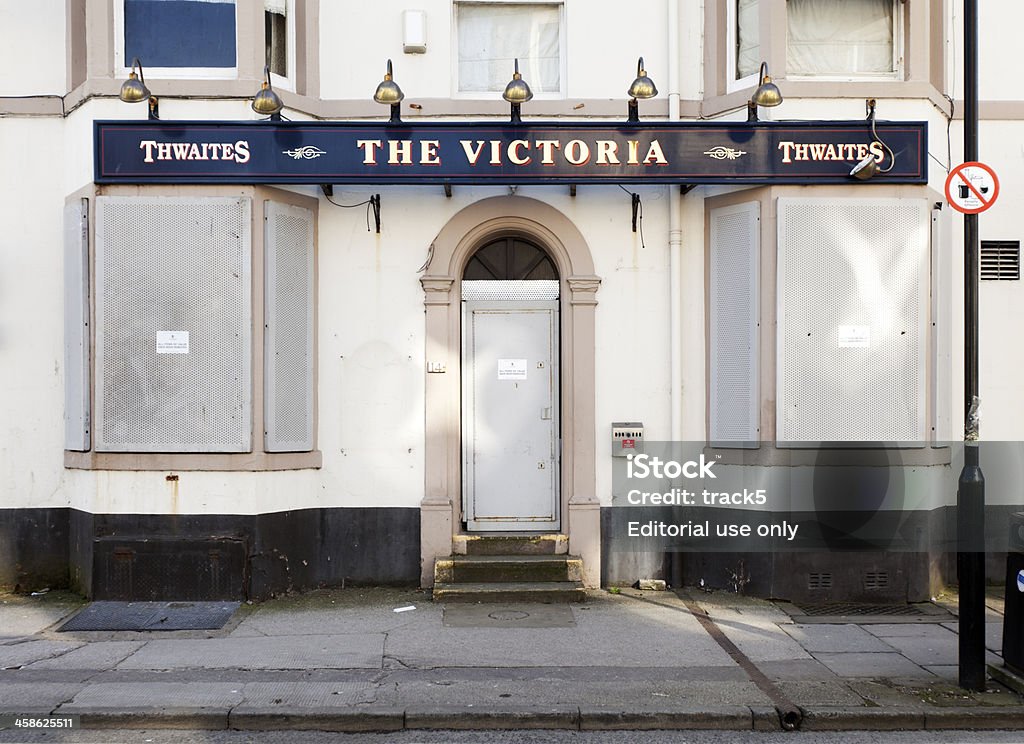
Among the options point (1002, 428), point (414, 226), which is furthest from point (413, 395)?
point (1002, 428)

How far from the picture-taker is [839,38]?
10.1m

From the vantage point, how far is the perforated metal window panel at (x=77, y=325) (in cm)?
954

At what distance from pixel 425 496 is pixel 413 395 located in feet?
3.34

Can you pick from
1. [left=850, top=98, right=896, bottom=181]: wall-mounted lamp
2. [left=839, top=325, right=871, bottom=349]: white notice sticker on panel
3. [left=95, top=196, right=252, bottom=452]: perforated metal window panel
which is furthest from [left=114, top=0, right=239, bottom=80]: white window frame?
[left=839, top=325, right=871, bottom=349]: white notice sticker on panel

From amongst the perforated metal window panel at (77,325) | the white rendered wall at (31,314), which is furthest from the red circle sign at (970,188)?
the white rendered wall at (31,314)

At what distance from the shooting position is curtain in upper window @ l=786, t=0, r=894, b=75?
33.0 feet

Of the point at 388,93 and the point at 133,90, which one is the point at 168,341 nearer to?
the point at 133,90

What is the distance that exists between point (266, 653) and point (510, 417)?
3559mm

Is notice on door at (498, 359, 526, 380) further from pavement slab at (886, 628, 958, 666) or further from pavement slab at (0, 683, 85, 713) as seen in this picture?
pavement slab at (0, 683, 85, 713)

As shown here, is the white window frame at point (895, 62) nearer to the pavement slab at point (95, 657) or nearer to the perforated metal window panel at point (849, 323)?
the perforated metal window panel at point (849, 323)

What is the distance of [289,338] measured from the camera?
32.0 ft

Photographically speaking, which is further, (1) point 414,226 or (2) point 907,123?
(1) point 414,226

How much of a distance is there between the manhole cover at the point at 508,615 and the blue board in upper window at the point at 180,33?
5.77 m

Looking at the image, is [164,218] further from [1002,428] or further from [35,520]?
[1002,428]
